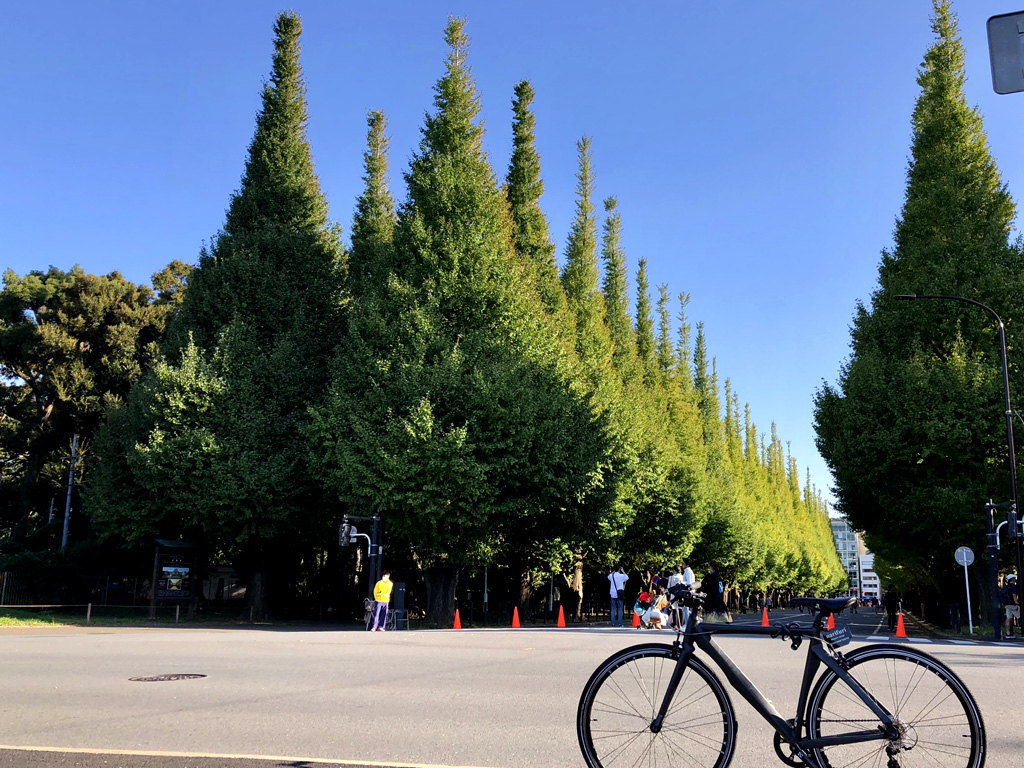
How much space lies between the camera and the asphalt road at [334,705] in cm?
548

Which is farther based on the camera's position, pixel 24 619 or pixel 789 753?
pixel 24 619

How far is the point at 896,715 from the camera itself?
4.07 meters

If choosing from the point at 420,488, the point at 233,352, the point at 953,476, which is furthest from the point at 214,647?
the point at 953,476

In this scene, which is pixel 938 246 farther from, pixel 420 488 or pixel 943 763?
pixel 943 763

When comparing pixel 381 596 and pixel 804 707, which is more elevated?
pixel 804 707

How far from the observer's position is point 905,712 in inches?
161

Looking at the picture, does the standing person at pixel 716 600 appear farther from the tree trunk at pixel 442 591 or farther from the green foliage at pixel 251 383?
the green foliage at pixel 251 383

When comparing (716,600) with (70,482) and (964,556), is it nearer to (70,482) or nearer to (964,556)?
(964,556)

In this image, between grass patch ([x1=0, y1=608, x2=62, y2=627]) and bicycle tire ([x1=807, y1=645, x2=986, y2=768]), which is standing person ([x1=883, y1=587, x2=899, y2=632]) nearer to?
grass patch ([x1=0, y1=608, x2=62, y2=627])

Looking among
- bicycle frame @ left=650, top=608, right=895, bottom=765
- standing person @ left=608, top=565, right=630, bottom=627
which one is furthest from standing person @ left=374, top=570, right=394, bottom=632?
bicycle frame @ left=650, top=608, right=895, bottom=765

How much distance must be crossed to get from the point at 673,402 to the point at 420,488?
92.7 ft

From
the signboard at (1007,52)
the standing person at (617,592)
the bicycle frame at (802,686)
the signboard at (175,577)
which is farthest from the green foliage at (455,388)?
the bicycle frame at (802,686)

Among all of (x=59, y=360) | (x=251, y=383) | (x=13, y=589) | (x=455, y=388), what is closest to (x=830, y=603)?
(x=455, y=388)

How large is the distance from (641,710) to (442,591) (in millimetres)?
22821
